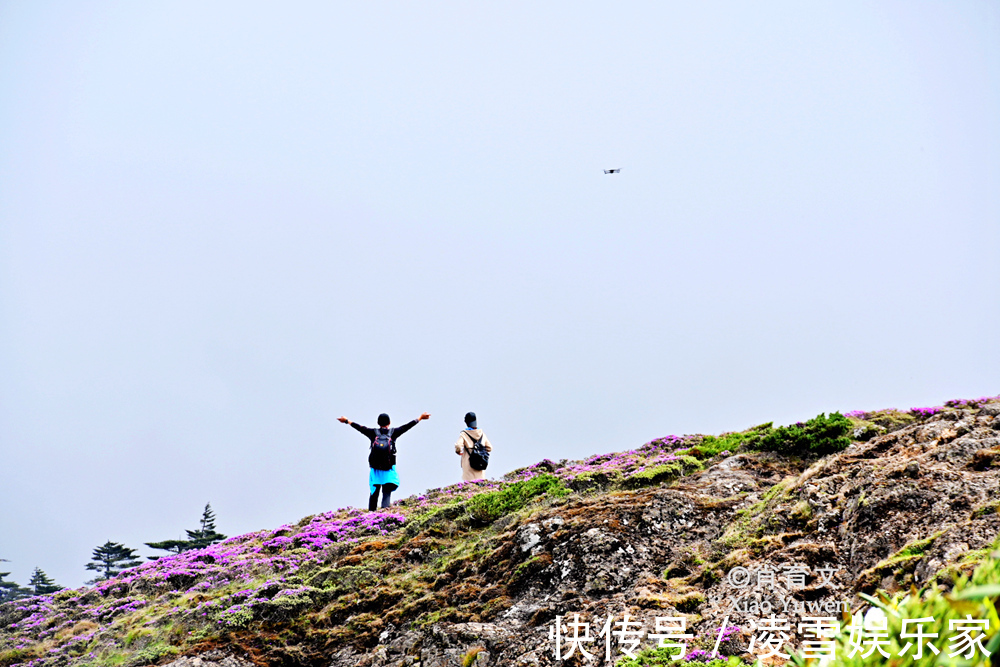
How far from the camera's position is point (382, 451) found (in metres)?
19.1

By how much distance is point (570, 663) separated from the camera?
823 cm

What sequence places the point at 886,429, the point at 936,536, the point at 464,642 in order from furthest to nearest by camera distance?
1. the point at 886,429
2. the point at 464,642
3. the point at 936,536

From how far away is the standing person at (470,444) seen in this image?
817 inches

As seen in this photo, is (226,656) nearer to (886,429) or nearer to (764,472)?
(764,472)

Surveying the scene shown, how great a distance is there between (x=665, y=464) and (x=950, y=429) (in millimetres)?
5675

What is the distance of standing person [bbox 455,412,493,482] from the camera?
2075 cm

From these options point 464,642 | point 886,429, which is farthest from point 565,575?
point 886,429

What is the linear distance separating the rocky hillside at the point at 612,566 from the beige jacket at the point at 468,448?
3.75m

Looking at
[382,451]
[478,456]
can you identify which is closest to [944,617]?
[382,451]

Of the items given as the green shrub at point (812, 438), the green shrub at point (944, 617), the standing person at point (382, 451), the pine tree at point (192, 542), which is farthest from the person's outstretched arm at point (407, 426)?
the pine tree at point (192, 542)

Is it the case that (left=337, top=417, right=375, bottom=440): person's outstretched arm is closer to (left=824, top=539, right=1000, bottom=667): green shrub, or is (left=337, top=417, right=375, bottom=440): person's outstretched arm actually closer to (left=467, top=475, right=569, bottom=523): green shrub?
(left=467, top=475, right=569, bottom=523): green shrub

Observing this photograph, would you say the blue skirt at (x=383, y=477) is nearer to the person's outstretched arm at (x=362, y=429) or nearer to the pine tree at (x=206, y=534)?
the person's outstretched arm at (x=362, y=429)

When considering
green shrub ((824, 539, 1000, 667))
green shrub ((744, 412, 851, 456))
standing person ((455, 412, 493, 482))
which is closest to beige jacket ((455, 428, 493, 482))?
standing person ((455, 412, 493, 482))

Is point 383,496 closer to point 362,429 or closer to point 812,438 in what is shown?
point 362,429
